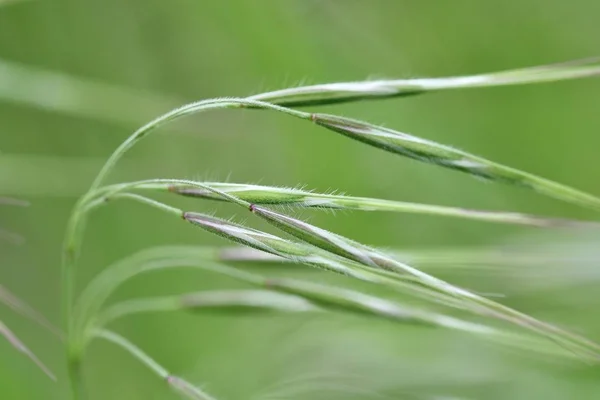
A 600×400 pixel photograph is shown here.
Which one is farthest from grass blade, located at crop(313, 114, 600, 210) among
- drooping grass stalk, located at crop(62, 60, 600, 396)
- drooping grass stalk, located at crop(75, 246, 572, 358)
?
drooping grass stalk, located at crop(75, 246, 572, 358)

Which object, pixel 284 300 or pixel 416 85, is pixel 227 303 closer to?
pixel 284 300

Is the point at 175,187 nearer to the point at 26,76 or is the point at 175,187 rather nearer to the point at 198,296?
the point at 198,296

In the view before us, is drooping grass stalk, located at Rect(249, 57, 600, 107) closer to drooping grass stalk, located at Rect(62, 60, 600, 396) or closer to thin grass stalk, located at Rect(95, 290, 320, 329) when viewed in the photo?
drooping grass stalk, located at Rect(62, 60, 600, 396)

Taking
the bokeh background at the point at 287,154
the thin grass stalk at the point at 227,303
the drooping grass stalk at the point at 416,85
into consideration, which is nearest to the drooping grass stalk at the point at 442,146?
the drooping grass stalk at the point at 416,85

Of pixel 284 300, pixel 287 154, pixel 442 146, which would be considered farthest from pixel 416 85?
pixel 287 154

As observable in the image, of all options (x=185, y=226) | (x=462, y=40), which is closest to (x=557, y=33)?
(x=462, y=40)

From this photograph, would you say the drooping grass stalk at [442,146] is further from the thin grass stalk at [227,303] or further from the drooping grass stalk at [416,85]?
A: the thin grass stalk at [227,303]
